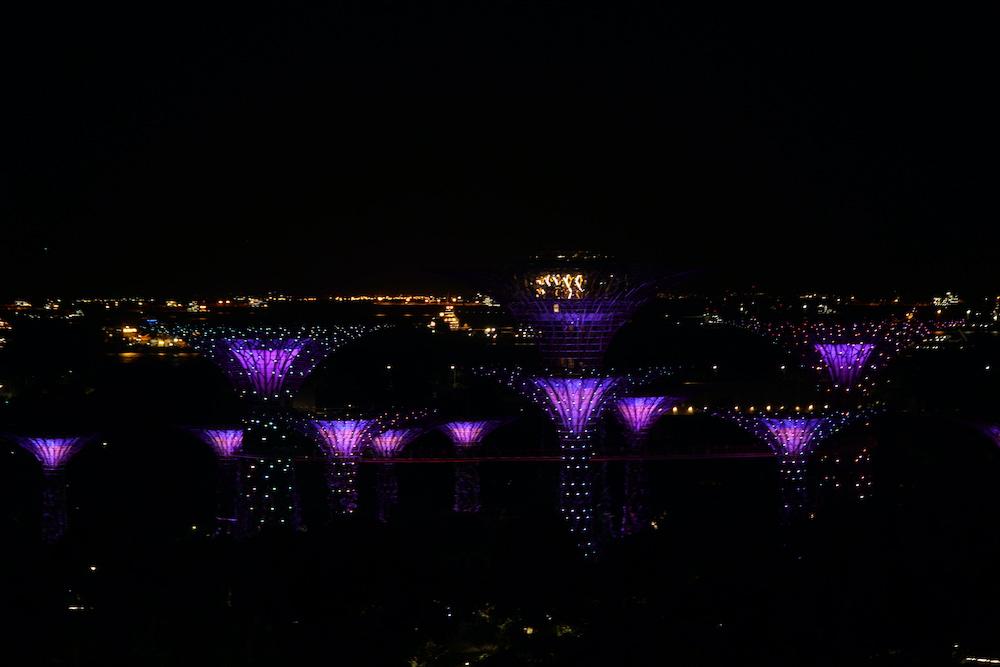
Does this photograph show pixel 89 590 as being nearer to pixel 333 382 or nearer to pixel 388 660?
pixel 388 660

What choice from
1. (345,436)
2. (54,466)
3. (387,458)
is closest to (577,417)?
(345,436)

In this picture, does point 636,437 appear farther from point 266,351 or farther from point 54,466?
point 54,466

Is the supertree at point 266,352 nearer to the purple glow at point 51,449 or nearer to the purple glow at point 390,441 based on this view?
the purple glow at point 390,441

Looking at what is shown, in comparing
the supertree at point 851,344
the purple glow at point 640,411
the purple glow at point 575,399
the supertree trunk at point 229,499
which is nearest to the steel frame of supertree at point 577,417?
the purple glow at point 575,399

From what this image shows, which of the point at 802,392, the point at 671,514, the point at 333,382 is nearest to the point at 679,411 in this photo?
the point at 802,392

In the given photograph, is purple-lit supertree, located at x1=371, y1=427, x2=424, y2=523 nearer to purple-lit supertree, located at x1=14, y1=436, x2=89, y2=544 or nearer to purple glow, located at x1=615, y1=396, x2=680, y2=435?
purple glow, located at x1=615, y1=396, x2=680, y2=435
